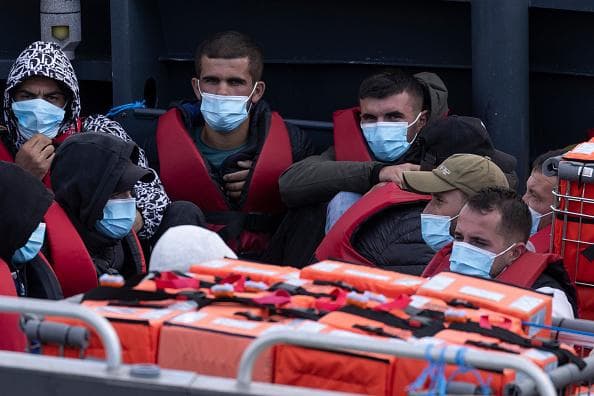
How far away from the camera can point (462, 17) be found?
7805 millimetres

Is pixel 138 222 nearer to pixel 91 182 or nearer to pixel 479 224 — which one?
pixel 91 182

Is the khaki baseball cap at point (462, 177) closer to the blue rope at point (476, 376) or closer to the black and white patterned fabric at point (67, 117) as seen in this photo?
the black and white patterned fabric at point (67, 117)

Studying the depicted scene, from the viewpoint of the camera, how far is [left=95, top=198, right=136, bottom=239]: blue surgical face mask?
19.4 ft

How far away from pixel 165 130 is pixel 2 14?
184 cm

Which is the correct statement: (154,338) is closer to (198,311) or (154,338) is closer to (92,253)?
(198,311)

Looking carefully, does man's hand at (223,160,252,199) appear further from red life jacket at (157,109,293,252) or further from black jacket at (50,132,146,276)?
black jacket at (50,132,146,276)

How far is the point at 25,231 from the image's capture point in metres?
5.18

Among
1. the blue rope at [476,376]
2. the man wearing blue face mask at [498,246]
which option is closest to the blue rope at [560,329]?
the blue rope at [476,376]

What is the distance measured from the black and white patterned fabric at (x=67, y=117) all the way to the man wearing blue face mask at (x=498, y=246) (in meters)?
1.62

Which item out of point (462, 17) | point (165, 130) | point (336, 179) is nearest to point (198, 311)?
point (336, 179)

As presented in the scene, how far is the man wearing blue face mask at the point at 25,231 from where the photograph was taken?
5.16 meters

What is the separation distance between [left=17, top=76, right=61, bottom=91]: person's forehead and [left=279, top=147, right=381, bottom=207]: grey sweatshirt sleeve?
1.13 metres

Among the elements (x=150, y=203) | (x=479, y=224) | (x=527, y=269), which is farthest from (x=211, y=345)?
(x=150, y=203)

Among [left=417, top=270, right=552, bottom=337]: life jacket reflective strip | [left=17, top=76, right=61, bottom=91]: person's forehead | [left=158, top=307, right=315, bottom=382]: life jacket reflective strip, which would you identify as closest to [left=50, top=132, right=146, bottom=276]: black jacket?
[left=17, top=76, right=61, bottom=91]: person's forehead
